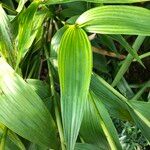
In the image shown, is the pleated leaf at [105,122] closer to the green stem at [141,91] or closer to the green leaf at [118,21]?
the green leaf at [118,21]

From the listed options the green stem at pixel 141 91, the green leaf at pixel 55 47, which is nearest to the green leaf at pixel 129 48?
the green leaf at pixel 55 47

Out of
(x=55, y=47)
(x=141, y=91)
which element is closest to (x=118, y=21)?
(x=55, y=47)

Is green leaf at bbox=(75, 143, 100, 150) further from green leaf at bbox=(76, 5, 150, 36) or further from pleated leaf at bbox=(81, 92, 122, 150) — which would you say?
green leaf at bbox=(76, 5, 150, 36)

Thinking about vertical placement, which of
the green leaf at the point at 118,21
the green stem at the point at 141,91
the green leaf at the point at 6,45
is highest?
the green leaf at the point at 118,21

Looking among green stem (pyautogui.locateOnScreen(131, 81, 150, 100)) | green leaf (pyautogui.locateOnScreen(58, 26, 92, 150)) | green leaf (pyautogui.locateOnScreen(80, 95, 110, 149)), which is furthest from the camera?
green stem (pyautogui.locateOnScreen(131, 81, 150, 100))

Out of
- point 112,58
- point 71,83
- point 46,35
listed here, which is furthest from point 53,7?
point 71,83

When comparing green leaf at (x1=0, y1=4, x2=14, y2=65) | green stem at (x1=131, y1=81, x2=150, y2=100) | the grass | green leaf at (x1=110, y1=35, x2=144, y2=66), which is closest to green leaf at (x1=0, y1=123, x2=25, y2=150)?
the grass

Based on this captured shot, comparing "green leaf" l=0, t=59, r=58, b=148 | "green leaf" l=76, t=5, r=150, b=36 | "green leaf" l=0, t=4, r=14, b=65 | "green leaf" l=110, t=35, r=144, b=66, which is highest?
"green leaf" l=76, t=5, r=150, b=36
